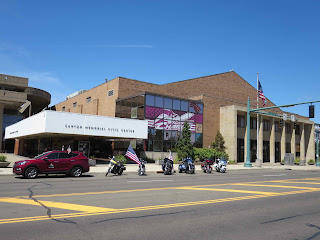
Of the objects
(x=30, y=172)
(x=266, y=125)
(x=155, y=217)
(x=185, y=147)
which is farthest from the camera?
(x=266, y=125)

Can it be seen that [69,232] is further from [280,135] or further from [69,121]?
[280,135]

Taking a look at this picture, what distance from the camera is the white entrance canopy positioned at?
29325 millimetres

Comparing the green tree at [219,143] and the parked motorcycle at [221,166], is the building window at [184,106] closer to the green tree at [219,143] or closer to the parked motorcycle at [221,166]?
the green tree at [219,143]

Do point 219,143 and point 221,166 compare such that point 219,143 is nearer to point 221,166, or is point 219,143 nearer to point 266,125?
point 266,125

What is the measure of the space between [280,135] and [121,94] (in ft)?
100

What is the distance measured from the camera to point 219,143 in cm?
4531

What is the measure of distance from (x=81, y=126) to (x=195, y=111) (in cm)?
1865

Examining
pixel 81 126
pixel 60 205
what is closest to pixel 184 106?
pixel 81 126

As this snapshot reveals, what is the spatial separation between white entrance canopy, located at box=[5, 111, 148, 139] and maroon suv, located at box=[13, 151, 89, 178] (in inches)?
433

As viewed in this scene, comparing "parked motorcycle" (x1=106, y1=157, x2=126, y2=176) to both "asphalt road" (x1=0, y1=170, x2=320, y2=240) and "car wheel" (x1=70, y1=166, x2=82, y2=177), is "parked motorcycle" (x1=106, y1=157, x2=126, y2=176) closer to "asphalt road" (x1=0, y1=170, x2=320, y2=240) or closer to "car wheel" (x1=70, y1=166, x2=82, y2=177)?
"car wheel" (x1=70, y1=166, x2=82, y2=177)

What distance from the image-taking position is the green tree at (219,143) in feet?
147

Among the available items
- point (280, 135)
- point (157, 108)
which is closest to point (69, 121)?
point (157, 108)

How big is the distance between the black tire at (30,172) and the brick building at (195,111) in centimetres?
2022

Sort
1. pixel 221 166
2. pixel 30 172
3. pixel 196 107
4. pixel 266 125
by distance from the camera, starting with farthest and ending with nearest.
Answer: pixel 266 125
pixel 196 107
pixel 221 166
pixel 30 172
